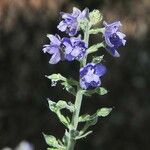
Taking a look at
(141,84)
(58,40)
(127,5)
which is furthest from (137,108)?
(58,40)

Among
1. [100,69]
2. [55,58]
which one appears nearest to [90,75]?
[100,69]

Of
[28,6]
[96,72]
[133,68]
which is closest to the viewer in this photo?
[96,72]

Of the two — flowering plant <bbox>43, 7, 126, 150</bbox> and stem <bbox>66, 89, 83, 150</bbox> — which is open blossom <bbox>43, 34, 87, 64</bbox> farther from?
stem <bbox>66, 89, 83, 150</bbox>

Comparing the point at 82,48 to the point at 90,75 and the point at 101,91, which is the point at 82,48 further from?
the point at 101,91

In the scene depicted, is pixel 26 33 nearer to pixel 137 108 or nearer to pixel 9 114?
pixel 9 114

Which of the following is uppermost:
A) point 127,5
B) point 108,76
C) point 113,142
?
point 127,5

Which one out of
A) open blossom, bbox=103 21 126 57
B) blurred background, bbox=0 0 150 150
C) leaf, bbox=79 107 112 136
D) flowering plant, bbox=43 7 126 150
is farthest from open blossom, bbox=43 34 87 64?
blurred background, bbox=0 0 150 150

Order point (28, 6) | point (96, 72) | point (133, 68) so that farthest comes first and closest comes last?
point (133, 68)
point (28, 6)
point (96, 72)
